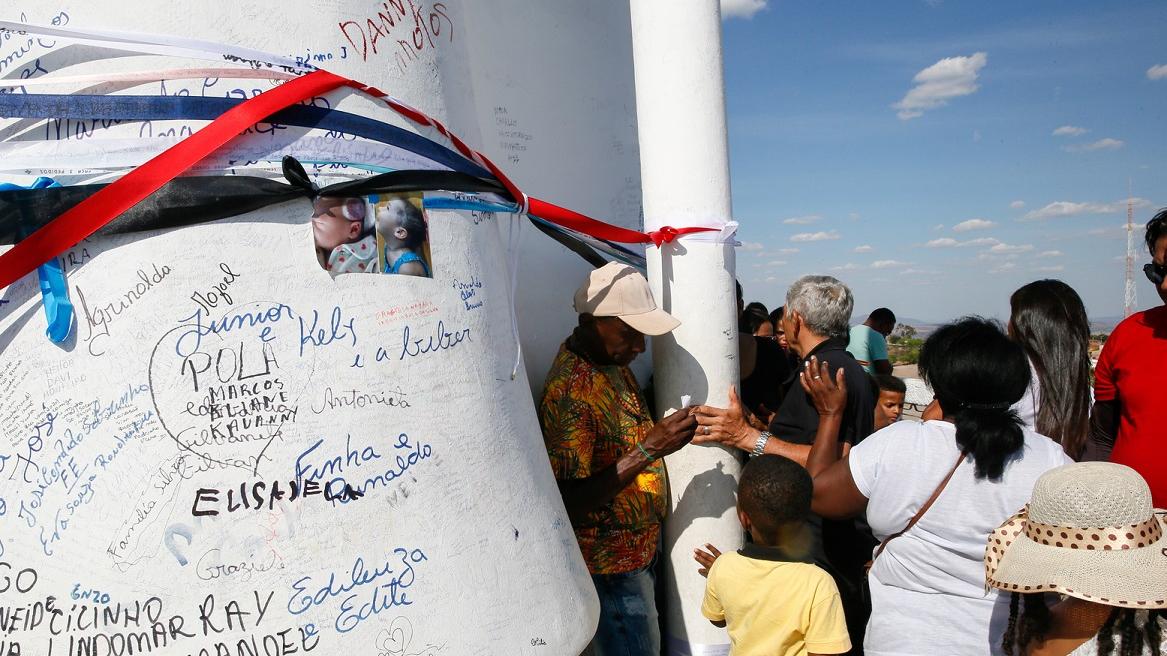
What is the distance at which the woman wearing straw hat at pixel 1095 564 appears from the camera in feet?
5.60

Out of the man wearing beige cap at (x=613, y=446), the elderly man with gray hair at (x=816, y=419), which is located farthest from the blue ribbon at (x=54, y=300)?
the elderly man with gray hair at (x=816, y=419)

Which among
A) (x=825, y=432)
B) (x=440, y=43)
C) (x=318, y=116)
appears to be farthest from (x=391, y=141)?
(x=825, y=432)

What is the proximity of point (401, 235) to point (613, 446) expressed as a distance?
1.26 metres

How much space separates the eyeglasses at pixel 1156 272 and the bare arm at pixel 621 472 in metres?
1.88

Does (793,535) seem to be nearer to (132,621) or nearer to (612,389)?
(612,389)

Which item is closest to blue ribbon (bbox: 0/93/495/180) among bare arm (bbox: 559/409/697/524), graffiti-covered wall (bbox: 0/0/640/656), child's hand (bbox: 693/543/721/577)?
graffiti-covered wall (bbox: 0/0/640/656)

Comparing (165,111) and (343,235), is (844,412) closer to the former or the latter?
(343,235)

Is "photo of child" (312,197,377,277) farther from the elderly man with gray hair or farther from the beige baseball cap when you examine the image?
the elderly man with gray hair

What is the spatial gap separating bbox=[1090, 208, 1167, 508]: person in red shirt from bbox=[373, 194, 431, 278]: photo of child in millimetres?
2749

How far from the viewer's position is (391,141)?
2039 mm

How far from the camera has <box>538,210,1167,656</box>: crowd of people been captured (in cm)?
179

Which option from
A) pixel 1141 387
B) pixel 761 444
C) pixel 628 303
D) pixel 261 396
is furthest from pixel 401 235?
pixel 1141 387

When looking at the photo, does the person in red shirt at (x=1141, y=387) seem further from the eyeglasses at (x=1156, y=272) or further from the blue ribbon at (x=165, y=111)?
the blue ribbon at (x=165, y=111)

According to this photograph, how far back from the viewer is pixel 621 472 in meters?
2.79
